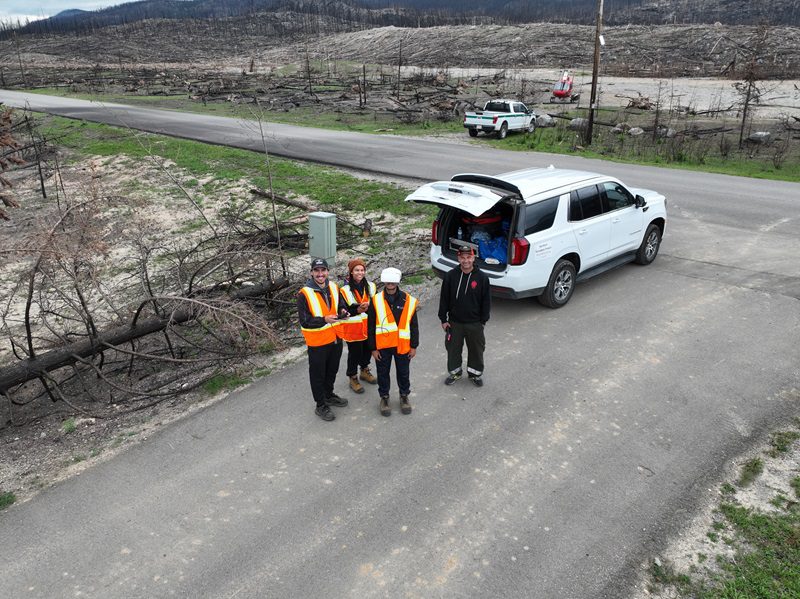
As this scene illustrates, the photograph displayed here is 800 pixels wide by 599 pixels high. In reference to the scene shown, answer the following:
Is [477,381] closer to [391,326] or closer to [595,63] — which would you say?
[391,326]

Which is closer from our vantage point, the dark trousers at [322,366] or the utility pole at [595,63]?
the dark trousers at [322,366]

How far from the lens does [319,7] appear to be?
181 metres

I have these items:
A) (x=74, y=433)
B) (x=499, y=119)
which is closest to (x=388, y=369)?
(x=74, y=433)

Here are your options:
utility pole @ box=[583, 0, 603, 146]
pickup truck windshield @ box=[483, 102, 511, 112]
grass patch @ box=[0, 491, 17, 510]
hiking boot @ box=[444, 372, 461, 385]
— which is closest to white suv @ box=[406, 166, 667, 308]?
hiking boot @ box=[444, 372, 461, 385]

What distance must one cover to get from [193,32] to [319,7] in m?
71.1

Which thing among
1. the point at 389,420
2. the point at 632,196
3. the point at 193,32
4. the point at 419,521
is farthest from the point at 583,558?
the point at 193,32

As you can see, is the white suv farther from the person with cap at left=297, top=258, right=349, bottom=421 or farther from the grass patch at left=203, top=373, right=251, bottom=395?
the grass patch at left=203, top=373, right=251, bottom=395

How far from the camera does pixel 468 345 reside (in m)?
6.36

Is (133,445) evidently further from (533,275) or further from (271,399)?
(533,275)

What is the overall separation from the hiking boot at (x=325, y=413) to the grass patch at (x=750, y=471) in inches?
148

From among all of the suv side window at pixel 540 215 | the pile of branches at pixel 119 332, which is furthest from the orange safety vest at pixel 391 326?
the suv side window at pixel 540 215

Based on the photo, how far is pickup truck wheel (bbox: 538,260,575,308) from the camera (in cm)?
813

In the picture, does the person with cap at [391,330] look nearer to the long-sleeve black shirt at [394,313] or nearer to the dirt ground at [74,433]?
the long-sleeve black shirt at [394,313]

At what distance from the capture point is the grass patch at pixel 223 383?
6.56m
